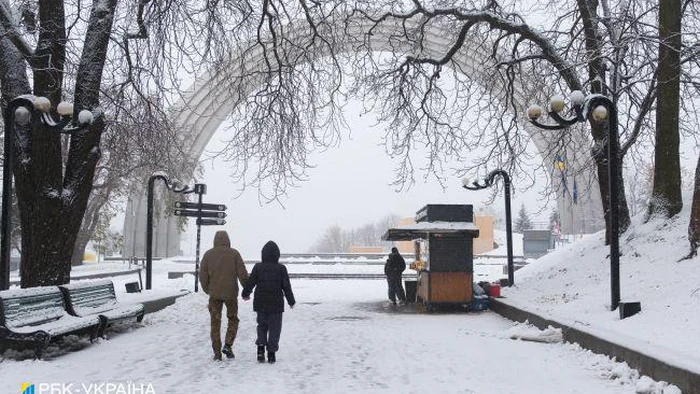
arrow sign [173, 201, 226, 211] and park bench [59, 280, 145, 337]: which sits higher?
arrow sign [173, 201, 226, 211]

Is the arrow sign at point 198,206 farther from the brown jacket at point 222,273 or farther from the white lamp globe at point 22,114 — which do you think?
the brown jacket at point 222,273

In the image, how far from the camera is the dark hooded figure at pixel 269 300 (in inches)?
319

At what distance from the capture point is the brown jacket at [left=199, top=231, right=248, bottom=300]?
834 centimetres

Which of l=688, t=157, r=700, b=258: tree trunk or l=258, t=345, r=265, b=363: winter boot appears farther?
l=688, t=157, r=700, b=258: tree trunk

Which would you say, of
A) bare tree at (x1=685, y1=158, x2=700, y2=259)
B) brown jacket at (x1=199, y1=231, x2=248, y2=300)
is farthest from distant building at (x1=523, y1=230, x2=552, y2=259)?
brown jacket at (x1=199, y1=231, x2=248, y2=300)

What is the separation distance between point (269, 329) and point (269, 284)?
0.56 meters

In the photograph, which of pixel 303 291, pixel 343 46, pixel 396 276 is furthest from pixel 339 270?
pixel 343 46

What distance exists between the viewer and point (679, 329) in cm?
786

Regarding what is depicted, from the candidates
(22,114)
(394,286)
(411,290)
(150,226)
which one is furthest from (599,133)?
(22,114)

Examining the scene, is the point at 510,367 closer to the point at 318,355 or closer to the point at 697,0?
the point at 318,355

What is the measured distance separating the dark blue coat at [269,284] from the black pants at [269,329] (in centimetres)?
8

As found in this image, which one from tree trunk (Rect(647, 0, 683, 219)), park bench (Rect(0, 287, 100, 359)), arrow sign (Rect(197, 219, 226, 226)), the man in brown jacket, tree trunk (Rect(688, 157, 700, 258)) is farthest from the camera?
arrow sign (Rect(197, 219, 226, 226))

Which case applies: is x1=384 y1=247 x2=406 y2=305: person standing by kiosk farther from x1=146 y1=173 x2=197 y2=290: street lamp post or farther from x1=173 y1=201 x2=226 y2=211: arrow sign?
x1=146 y1=173 x2=197 y2=290: street lamp post

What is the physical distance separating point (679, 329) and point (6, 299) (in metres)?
8.26
